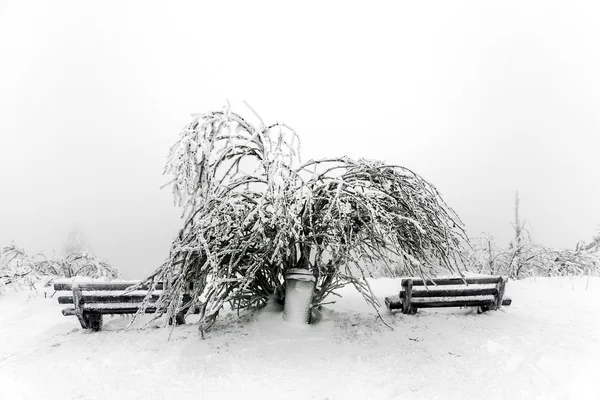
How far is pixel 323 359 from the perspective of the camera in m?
4.87

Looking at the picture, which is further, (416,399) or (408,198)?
(408,198)

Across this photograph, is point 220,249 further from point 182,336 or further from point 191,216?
point 182,336

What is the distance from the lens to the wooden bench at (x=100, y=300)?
5871 mm

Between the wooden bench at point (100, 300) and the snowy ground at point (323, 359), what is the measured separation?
313 millimetres

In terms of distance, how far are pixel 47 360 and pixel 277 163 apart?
405 cm

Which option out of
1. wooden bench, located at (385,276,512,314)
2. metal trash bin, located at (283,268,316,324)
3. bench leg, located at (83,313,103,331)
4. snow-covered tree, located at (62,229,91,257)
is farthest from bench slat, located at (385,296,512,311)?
snow-covered tree, located at (62,229,91,257)

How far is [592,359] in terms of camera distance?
4.64m

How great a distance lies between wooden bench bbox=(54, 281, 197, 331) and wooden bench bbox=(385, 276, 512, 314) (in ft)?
11.3

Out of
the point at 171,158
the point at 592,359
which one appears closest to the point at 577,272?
the point at 592,359

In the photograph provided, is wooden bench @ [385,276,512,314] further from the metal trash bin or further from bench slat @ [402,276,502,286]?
the metal trash bin

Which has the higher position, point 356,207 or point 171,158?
point 171,158

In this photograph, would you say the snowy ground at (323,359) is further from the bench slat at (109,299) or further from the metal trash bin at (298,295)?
the bench slat at (109,299)

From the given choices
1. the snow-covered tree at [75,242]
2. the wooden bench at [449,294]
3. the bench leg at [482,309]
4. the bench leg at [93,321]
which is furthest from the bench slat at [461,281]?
the snow-covered tree at [75,242]

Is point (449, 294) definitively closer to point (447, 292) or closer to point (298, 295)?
point (447, 292)
